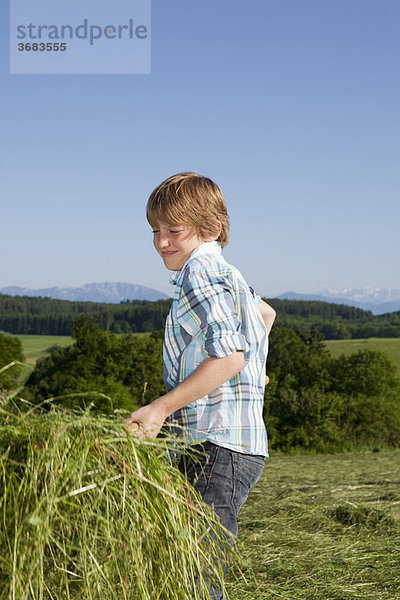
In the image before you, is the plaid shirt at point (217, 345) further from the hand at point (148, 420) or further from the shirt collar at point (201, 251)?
the hand at point (148, 420)

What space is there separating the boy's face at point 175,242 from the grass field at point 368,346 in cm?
4350

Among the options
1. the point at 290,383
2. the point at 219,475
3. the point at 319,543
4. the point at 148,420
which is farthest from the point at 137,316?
the point at 148,420

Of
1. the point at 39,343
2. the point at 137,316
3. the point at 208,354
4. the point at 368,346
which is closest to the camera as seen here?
the point at 208,354

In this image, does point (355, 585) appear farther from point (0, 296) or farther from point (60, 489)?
point (0, 296)

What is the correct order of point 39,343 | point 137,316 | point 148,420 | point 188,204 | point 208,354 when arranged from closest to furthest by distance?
point 148,420 → point 208,354 → point 188,204 → point 137,316 → point 39,343

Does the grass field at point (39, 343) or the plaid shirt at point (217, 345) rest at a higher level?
the plaid shirt at point (217, 345)

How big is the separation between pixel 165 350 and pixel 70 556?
0.75m

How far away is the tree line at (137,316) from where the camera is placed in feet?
148

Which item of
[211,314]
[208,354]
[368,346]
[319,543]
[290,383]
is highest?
[211,314]

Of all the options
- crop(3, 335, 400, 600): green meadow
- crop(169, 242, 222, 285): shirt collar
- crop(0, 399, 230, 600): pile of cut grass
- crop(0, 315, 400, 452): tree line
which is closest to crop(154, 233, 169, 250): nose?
crop(169, 242, 222, 285): shirt collar

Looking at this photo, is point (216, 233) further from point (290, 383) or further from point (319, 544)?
point (290, 383)

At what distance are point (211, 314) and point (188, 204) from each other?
435mm

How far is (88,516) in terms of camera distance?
1.49m

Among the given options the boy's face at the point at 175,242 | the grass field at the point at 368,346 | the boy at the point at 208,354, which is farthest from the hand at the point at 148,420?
the grass field at the point at 368,346
